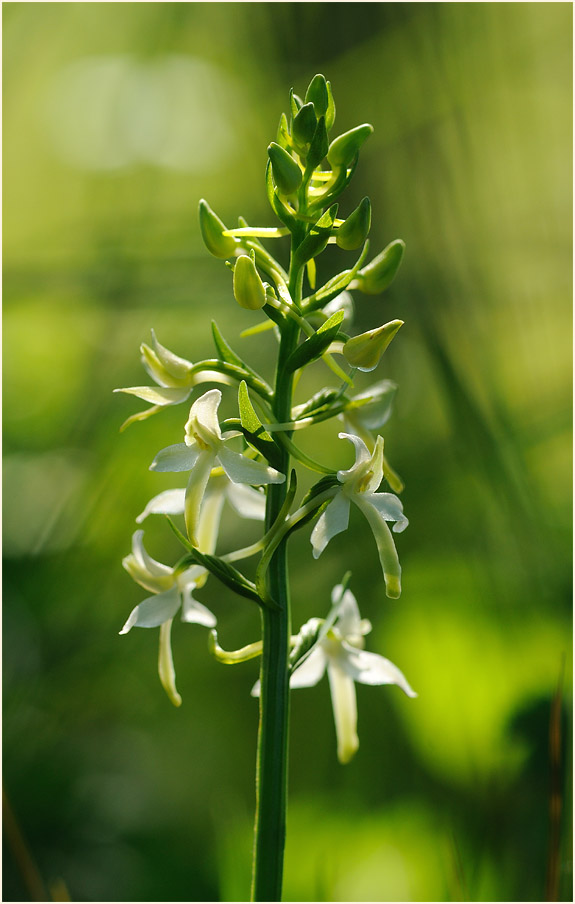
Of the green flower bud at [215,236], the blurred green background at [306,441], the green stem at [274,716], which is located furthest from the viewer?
the blurred green background at [306,441]

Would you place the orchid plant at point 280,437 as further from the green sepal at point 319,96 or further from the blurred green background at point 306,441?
the blurred green background at point 306,441

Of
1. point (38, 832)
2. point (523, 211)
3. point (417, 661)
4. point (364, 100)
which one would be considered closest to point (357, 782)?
point (417, 661)

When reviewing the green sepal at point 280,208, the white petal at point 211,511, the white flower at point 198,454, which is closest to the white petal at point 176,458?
the white flower at point 198,454

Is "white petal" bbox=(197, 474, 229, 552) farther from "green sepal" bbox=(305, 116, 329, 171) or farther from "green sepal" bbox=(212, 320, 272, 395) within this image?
"green sepal" bbox=(305, 116, 329, 171)

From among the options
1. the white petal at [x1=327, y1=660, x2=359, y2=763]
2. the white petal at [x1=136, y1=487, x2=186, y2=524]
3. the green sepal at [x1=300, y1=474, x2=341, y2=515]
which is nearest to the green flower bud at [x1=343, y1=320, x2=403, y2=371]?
the green sepal at [x1=300, y1=474, x2=341, y2=515]

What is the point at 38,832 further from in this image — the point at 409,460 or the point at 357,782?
the point at 409,460

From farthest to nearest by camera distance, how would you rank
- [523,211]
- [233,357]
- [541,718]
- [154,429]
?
[154,429] → [523,211] → [541,718] → [233,357]

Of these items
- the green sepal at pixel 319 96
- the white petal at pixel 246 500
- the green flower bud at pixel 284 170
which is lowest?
the white petal at pixel 246 500
